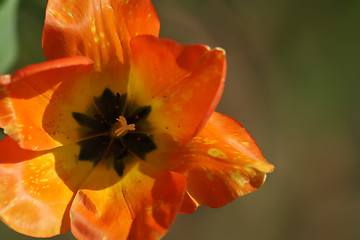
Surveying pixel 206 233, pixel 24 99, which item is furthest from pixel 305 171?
pixel 24 99

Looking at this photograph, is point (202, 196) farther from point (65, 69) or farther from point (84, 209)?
point (65, 69)

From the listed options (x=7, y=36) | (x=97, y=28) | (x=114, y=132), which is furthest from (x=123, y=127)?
(x=7, y=36)

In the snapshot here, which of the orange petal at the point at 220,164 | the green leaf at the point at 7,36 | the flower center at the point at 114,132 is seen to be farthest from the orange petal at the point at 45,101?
the green leaf at the point at 7,36

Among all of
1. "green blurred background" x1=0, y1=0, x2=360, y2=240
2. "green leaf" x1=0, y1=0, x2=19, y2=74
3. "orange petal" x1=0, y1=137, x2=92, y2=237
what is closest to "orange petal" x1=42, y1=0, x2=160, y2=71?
"orange petal" x1=0, y1=137, x2=92, y2=237

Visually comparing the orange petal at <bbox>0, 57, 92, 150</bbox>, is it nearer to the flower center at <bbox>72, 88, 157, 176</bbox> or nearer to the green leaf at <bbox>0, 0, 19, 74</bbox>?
the flower center at <bbox>72, 88, 157, 176</bbox>

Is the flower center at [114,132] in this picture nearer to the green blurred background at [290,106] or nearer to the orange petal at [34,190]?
the orange petal at [34,190]
